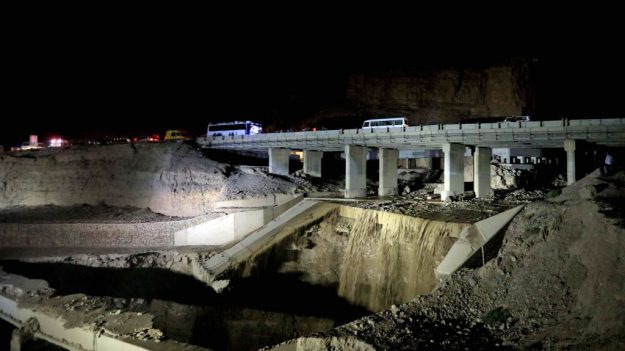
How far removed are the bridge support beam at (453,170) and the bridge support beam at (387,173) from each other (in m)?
5.82

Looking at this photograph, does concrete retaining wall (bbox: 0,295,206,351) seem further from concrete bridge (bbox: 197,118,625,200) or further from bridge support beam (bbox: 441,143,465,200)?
concrete bridge (bbox: 197,118,625,200)

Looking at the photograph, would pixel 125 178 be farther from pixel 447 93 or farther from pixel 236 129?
pixel 447 93

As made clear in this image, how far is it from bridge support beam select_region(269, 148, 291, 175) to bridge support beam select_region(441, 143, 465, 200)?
1554 centimetres

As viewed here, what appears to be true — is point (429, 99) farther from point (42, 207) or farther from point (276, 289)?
point (42, 207)

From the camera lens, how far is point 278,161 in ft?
134

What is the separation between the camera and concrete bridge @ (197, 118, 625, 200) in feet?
91.0

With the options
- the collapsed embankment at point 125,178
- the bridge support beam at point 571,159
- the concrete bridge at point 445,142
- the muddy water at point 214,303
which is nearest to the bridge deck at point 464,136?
the concrete bridge at point 445,142

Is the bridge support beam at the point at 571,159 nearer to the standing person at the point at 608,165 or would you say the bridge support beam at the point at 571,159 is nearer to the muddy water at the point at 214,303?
the standing person at the point at 608,165

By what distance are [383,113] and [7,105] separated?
57441 millimetres

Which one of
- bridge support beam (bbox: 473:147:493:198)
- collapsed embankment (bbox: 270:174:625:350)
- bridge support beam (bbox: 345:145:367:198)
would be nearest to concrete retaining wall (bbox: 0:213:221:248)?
→ bridge support beam (bbox: 345:145:367:198)

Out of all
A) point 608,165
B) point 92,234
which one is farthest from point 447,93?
point 92,234

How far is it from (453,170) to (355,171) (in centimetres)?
843

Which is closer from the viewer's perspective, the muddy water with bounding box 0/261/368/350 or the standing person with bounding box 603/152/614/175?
the standing person with bounding box 603/152/614/175

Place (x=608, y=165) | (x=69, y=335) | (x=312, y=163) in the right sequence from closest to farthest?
(x=69, y=335) < (x=608, y=165) < (x=312, y=163)
